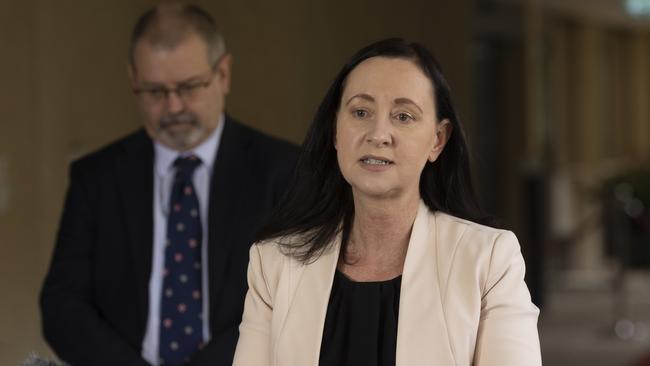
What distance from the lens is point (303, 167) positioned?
2.06 m

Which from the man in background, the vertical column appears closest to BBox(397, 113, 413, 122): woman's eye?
the man in background

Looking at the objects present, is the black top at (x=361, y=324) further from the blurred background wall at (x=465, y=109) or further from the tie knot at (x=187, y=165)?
the tie knot at (x=187, y=165)

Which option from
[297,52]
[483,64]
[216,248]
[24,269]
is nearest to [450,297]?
[216,248]

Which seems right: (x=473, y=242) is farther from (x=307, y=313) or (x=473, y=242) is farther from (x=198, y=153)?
(x=198, y=153)

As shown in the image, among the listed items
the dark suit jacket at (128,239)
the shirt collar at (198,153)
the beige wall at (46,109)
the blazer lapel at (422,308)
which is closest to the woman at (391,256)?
the blazer lapel at (422,308)

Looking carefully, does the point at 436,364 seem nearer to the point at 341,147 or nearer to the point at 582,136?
the point at 341,147

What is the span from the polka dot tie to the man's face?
89 millimetres

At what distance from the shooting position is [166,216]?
2736 mm

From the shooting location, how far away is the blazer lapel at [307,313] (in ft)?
6.03

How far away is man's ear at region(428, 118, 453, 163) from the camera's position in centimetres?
193

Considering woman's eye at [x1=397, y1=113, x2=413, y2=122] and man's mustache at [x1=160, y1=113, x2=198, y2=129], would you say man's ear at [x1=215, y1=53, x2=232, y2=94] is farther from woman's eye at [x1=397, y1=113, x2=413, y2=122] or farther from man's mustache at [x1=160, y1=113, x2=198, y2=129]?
woman's eye at [x1=397, y1=113, x2=413, y2=122]

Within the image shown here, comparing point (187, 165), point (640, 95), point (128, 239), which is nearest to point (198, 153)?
point (187, 165)

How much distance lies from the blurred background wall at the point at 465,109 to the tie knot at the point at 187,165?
26.5 inches

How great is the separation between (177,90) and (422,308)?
1.08m
